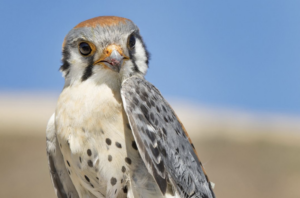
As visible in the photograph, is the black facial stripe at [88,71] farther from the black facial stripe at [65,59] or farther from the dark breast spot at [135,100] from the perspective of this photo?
the dark breast spot at [135,100]

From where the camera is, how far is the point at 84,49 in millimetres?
3398

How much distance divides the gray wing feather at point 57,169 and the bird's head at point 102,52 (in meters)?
0.45

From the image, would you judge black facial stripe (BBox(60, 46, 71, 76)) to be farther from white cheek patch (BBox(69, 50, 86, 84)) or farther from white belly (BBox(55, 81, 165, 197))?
white belly (BBox(55, 81, 165, 197))

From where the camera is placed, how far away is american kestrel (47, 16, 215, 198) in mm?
3260

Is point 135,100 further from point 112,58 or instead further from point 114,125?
point 112,58

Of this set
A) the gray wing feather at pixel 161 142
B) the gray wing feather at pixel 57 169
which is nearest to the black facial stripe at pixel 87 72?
the gray wing feather at pixel 161 142

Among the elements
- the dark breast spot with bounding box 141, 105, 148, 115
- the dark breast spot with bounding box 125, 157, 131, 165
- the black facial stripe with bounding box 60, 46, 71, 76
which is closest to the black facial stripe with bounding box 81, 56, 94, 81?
the black facial stripe with bounding box 60, 46, 71, 76

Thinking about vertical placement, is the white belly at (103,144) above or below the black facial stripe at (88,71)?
below

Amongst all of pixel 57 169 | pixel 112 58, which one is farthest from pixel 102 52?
pixel 57 169

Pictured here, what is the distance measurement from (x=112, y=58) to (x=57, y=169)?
3.66 ft

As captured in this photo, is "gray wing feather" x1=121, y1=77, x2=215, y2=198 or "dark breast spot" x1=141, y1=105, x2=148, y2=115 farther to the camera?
"dark breast spot" x1=141, y1=105, x2=148, y2=115

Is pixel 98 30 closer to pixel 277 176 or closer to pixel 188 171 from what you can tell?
pixel 188 171

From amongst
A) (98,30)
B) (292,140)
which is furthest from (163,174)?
(292,140)

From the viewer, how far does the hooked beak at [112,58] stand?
323 cm
